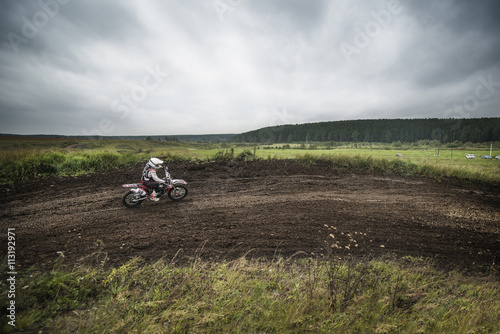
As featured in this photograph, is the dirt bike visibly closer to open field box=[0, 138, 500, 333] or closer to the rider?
the rider

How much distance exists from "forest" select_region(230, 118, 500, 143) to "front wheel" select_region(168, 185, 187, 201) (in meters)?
60.4

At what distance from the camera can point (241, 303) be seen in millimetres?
2570

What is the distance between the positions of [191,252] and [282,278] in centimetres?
221

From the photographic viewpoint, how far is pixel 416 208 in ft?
25.2

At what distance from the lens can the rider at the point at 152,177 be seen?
6.99m

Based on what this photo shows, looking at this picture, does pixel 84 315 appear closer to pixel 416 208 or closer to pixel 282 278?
pixel 282 278

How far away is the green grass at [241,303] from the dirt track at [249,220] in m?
0.98

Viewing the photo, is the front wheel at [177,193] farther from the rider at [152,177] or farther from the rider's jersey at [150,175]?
the rider's jersey at [150,175]

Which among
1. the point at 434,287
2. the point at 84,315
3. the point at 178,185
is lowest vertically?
the point at 434,287

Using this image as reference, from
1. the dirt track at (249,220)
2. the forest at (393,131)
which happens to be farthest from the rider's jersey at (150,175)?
the forest at (393,131)

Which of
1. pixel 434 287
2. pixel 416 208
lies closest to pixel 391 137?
pixel 416 208

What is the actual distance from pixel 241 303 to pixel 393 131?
10883 centimetres

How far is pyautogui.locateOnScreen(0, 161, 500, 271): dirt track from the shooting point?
15.1 feet

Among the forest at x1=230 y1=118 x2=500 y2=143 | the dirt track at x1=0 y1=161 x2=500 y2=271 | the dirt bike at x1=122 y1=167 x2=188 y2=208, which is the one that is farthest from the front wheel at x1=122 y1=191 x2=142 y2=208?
the forest at x1=230 y1=118 x2=500 y2=143
